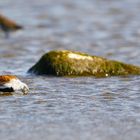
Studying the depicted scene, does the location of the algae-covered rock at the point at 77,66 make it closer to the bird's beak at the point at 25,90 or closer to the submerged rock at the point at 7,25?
the bird's beak at the point at 25,90

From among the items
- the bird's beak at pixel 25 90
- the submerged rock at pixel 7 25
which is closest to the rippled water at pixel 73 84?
the bird's beak at pixel 25 90

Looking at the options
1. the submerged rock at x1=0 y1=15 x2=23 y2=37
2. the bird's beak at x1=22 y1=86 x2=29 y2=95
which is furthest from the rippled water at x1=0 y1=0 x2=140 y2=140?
the submerged rock at x1=0 y1=15 x2=23 y2=37

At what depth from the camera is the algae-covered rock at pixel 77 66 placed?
12227 millimetres

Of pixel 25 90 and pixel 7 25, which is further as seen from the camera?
pixel 7 25

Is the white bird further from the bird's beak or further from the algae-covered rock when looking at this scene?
the algae-covered rock

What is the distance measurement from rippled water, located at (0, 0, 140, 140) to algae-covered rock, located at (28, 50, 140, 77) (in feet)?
0.86

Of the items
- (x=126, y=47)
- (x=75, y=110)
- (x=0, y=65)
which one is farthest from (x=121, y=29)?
(x=75, y=110)

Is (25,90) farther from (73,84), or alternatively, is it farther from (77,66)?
(77,66)

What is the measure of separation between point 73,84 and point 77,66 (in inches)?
32.6

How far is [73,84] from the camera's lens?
37.9 ft

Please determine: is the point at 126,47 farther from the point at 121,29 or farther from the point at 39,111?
the point at 39,111

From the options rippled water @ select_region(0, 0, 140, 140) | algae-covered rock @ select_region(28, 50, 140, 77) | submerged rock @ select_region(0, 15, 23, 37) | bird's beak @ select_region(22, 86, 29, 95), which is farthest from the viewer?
submerged rock @ select_region(0, 15, 23, 37)

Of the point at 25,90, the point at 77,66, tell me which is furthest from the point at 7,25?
the point at 25,90

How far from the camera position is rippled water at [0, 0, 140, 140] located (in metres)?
8.79
